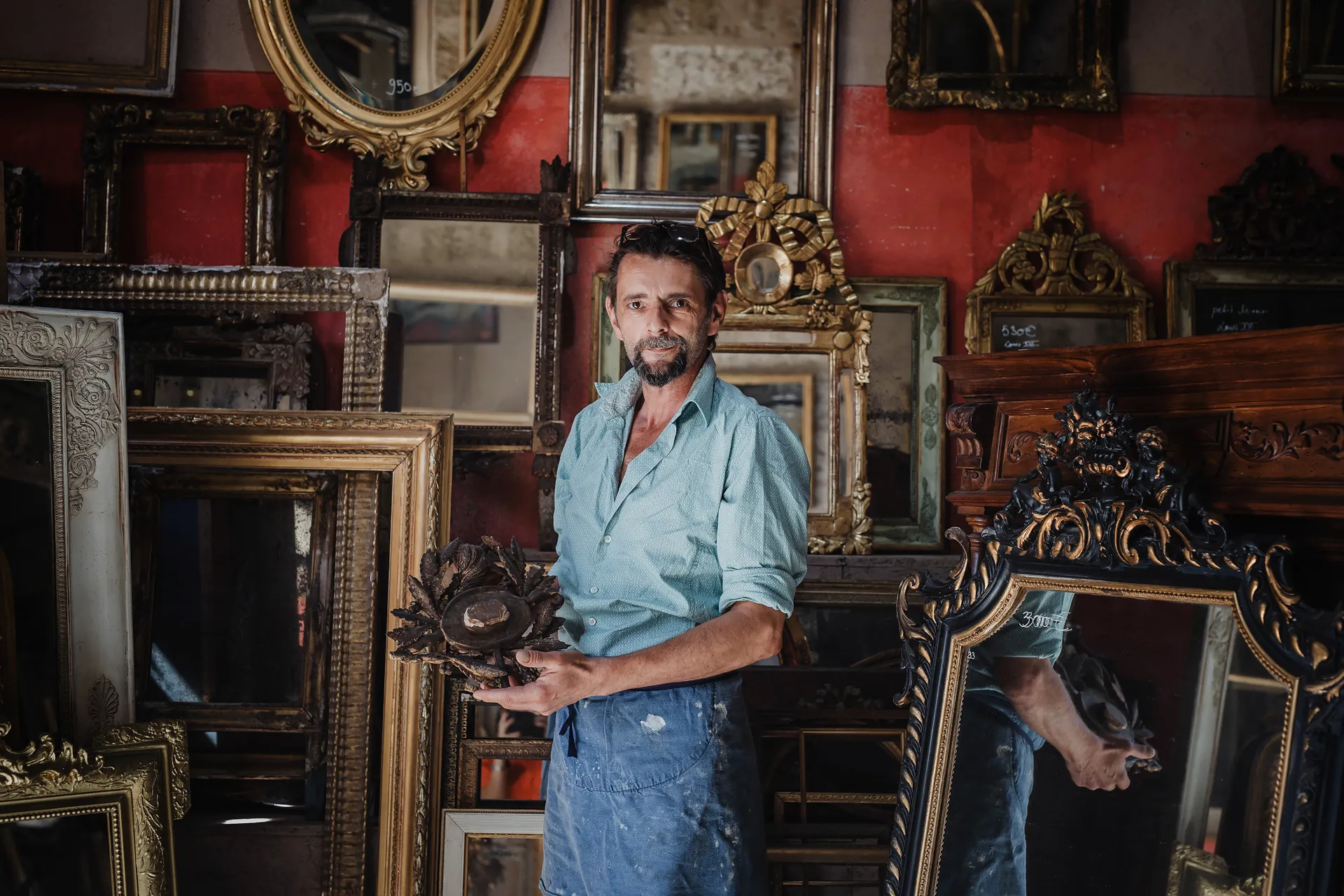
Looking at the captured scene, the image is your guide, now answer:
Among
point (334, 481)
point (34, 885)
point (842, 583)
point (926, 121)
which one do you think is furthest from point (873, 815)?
point (926, 121)

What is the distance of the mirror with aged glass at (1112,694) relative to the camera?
1.42 metres

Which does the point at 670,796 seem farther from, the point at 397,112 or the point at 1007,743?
the point at 397,112

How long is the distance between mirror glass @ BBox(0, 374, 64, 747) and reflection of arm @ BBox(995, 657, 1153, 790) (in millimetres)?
1785

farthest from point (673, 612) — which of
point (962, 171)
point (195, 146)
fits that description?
point (195, 146)

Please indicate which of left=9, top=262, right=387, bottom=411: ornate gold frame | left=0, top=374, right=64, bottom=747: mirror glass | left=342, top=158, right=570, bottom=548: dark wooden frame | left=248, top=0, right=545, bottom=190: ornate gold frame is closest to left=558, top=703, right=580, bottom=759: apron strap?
left=0, top=374, right=64, bottom=747: mirror glass

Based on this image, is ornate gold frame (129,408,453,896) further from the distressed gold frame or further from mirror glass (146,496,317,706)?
the distressed gold frame

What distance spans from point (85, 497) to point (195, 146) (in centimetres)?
170

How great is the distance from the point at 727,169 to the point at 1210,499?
7.46ft

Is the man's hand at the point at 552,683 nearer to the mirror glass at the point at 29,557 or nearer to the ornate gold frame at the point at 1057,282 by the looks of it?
the mirror glass at the point at 29,557

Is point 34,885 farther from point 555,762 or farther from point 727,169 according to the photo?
point 727,169

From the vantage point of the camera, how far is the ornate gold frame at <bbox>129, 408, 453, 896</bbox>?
8.59 ft

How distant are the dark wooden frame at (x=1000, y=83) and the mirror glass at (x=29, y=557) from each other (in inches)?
105

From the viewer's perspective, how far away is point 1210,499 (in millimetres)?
1579

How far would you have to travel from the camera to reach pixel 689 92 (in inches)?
139
